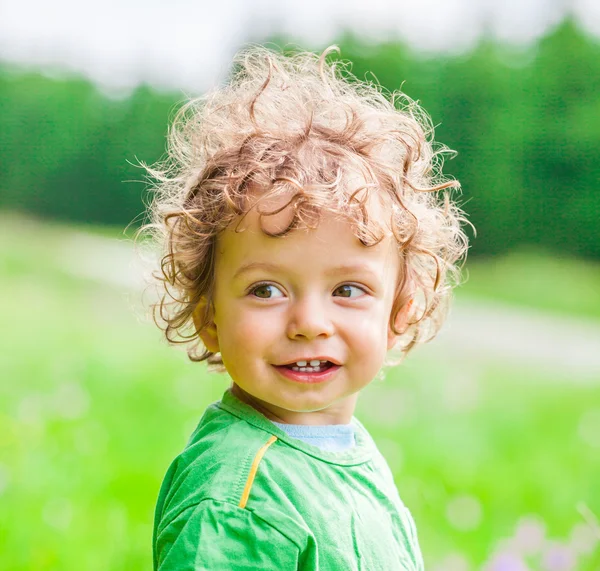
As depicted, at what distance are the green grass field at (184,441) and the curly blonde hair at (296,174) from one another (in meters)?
0.38

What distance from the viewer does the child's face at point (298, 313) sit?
1.76m

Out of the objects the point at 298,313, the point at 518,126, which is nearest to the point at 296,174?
the point at 298,313

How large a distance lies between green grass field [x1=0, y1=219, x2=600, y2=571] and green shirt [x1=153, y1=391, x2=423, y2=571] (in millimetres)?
493

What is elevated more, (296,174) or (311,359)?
(296,174)

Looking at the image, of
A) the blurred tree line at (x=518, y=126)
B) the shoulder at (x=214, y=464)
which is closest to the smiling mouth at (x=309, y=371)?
the shoulder at (x=214, y=464)

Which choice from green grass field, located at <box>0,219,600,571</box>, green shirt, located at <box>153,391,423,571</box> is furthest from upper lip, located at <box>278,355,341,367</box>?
green grass field, located at <box>0,219,600,571</box>

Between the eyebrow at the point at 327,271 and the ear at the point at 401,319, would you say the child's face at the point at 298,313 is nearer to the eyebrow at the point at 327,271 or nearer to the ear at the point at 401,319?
the eyebrow at the point at 327,271

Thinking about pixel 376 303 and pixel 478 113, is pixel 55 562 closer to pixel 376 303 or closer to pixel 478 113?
pixel 376 303

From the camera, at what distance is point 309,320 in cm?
173

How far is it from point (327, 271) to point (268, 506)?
0.42m

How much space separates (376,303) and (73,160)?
11760mm

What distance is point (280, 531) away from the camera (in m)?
1.60

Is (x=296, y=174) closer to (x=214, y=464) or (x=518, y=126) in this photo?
(x=214, y=464)

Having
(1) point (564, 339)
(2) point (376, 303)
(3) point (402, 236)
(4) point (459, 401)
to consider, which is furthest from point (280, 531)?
(1) point (564, 339)
